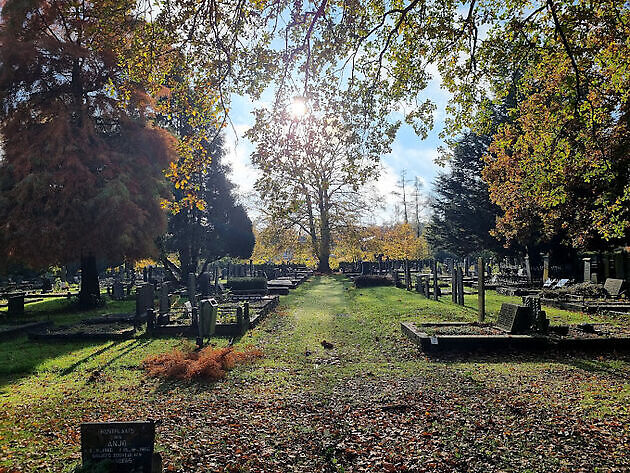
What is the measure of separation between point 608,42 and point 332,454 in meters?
12.9

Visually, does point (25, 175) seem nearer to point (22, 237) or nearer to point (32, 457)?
point (22, 237)

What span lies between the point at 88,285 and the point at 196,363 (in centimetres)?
1459

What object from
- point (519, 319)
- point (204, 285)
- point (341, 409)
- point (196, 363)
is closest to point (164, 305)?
point (204, 285)

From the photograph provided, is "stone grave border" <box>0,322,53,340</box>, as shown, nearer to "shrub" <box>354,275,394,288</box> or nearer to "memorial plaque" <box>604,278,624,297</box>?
"shrub" <box>354,275,394,288</box>

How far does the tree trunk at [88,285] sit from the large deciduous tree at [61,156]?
Result: 67mm

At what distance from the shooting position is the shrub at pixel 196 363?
26.4 feet

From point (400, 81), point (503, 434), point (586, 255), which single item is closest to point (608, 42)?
point (400, 81)

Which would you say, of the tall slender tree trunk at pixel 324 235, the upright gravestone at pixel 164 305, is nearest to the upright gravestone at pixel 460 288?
the upright gravestone at pixel 164 305

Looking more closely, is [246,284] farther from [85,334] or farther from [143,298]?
[85,334]

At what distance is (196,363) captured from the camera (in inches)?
329

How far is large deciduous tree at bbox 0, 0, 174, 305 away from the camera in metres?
17.6

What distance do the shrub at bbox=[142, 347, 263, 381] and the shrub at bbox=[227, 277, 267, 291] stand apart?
12.3 metres

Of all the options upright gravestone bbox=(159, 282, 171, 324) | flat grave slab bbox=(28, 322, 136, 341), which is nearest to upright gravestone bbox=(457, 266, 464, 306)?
upright gravestone bbox=(159, 282, 171, 324)

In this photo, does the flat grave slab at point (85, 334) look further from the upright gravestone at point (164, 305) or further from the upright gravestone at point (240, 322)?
the upright gravestone at point (240, 322)
